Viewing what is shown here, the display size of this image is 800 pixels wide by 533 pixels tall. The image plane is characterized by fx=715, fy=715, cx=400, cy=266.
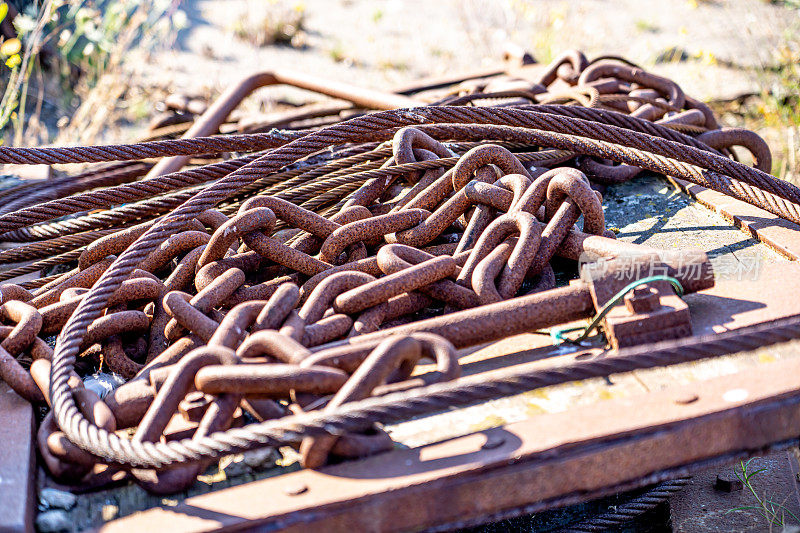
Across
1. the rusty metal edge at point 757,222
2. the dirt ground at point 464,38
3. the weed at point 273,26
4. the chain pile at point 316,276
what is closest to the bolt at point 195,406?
the chain pile at point 316,276

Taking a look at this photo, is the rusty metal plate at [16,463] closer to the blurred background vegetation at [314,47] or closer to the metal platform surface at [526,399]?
the metal platform surface at [526,399]

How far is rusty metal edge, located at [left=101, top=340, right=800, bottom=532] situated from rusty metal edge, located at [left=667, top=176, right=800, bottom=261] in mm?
712

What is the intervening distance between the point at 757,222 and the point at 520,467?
4.34 ft

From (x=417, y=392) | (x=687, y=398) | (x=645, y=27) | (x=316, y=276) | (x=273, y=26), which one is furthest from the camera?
(x=273, y=26)

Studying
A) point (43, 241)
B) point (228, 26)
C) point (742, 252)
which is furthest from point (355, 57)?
point (742, 252)

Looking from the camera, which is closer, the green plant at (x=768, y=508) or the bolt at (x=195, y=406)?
the bolt at (x=195, y=406)

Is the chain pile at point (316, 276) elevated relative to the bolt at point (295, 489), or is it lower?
elevated

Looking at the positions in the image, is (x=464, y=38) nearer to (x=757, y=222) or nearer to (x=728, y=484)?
(x=757, y=222)

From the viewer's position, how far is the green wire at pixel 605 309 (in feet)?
5.22

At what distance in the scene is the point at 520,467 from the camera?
1.29m

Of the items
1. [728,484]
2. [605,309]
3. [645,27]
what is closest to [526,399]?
[605,309]

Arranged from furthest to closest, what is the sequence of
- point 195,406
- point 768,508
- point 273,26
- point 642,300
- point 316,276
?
point 273,26, point 768,508, point 316,276, point 642,300, point 195,406

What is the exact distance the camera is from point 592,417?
1373mm

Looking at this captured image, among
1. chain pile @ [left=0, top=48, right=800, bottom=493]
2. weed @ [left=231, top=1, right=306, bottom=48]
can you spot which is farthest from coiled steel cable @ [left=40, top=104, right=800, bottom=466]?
weed @ [left=231, top=1, right=306, bottom=48]
